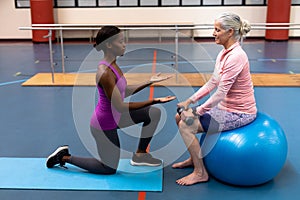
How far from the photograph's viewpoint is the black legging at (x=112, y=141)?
9.78 feet

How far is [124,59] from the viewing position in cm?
811

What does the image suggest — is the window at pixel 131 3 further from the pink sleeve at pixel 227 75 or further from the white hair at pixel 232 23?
the pink sleeve at pixel 227 75

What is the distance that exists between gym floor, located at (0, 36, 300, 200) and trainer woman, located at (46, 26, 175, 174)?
0.28m

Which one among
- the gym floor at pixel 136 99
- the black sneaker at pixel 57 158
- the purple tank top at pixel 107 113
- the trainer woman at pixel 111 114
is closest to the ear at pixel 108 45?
the trainer woman at pixel 111 114

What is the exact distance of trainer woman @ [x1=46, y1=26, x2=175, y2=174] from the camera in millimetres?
2824

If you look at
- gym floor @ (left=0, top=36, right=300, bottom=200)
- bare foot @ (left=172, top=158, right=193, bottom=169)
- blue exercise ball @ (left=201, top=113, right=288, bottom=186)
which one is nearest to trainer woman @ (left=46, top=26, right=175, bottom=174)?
bare foot @ (left=172, top=158, right=193, bottom=169)

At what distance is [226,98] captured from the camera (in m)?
2.90

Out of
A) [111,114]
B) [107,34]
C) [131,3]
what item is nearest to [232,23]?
[107,34]

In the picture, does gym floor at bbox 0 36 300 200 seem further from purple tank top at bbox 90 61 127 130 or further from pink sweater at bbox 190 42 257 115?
pink sweater at bbox 190 42 257 115

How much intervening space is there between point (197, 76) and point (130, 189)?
381cm

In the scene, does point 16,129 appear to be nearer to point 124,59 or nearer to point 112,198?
point 112,198

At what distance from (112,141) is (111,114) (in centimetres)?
22

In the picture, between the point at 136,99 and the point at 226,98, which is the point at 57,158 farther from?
the point at 136,99

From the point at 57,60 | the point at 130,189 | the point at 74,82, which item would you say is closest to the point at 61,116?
the point at 74,82
